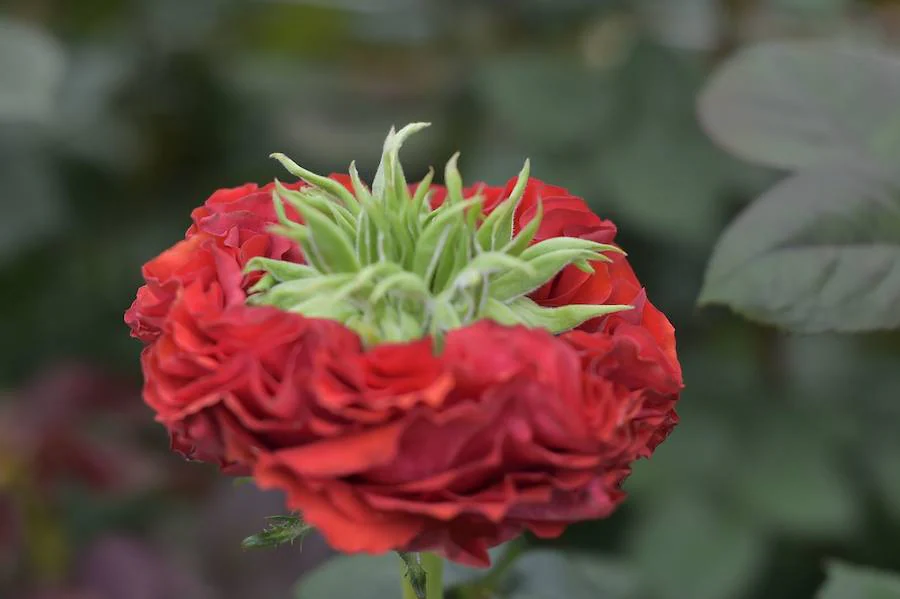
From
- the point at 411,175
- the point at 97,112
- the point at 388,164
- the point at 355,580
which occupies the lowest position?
the point at 411,175

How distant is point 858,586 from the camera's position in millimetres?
710

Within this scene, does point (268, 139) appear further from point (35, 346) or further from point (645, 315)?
point (645, 315)

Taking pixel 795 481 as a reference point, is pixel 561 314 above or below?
above

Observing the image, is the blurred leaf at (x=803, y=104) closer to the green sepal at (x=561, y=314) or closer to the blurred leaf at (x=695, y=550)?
the green sepal at (x=561, y=314)

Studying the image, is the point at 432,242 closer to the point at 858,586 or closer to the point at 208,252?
the point at 208,252

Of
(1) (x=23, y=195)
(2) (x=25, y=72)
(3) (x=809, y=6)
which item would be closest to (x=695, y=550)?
(3) (x=809, y=6)

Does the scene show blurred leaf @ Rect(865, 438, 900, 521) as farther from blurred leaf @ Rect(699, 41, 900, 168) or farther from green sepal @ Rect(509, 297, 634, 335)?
green sepal @ Rect(509, 297, 634, 335)

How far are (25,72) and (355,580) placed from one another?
0.68m

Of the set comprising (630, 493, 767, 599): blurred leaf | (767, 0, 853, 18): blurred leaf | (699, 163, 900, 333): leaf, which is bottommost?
(630, 493, 767, 599): blurred leaf

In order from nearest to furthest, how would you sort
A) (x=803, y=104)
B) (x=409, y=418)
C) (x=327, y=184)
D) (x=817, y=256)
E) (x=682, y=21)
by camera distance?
1. (x=409, y=418)
2. (x=327, y=184)
3. (x=817, y=256)
4. (x=803, y=104)
5. (x=682, y=21)

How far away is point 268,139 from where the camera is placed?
1.72 meters

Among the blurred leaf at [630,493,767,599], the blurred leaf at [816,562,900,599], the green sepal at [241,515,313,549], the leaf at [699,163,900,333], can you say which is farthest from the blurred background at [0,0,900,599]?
the green sepal at [241,515,313,549]

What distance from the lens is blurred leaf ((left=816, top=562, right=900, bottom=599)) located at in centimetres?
71

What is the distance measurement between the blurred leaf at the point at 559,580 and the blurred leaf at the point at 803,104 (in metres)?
0.33
